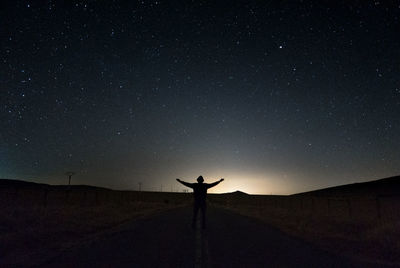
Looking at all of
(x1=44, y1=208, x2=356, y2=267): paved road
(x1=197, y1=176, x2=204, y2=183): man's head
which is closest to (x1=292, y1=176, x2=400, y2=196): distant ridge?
(x1=197, y1=176, x2=204, y2=183): man's head

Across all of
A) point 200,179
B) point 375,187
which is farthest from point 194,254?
point 375,187

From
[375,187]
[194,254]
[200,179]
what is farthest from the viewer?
[375,187]

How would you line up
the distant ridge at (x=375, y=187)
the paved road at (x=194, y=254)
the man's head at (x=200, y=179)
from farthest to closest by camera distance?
the distant ridge at (x=375, y=187) < the man's head at (x=200, y=179) < the paved road at (x=194, y=254)

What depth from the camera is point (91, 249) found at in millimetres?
8000

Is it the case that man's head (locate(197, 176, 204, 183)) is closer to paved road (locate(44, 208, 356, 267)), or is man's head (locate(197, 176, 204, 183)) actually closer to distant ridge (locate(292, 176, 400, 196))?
paved road (locate(44, 208, 356, 267))

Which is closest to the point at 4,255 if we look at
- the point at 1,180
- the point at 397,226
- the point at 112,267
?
the point at 112,267

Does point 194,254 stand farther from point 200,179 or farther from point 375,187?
point 375,187

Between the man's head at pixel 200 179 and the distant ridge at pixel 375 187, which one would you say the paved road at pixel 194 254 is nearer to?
the man's head at pixel 200 179

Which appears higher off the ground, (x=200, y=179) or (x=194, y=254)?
(x=200, y=179)

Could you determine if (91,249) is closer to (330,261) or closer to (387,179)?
(330,261)

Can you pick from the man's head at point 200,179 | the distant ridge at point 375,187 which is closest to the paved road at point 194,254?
the man's head at point 200,179

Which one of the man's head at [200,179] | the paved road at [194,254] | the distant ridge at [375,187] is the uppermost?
the distant ridge at [375,187]

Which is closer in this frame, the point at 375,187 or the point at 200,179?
the point at 200,179

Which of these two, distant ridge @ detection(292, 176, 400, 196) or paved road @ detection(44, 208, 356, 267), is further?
distant ridge @ detection(292, 176, 400, 196)
